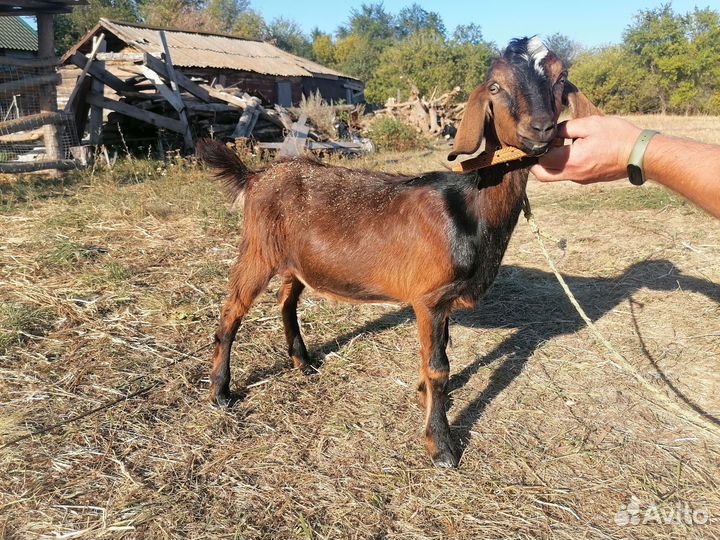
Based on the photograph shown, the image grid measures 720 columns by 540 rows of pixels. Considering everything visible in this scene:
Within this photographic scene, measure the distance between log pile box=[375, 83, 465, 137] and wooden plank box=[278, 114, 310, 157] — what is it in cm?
669

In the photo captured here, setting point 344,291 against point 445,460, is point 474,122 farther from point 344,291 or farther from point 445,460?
point 445,460

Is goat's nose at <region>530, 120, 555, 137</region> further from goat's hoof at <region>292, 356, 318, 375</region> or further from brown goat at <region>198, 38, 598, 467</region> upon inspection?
goat's hoof at <region>292, 356, 318, 375</region>

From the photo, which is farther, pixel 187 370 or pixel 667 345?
pixel 667 345

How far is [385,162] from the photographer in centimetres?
1414

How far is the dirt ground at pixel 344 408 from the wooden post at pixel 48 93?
495cm

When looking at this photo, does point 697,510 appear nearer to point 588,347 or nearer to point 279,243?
point 588,347

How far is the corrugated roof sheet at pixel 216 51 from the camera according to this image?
58.2ft

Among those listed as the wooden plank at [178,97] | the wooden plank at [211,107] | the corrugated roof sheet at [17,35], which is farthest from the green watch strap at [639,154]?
the corrugated roof sheet at [17,35]

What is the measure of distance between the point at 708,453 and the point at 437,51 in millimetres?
37352

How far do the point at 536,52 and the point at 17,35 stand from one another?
3369 centimetres

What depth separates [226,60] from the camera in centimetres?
2123

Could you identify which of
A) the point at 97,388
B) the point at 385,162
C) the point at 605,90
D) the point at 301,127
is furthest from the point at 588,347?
the point at 605,90

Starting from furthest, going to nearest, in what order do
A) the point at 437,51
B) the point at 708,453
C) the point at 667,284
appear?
the point at 437,51 < the point at 667,284 < the point at 708,453

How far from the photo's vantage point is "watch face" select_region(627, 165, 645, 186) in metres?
2.47
